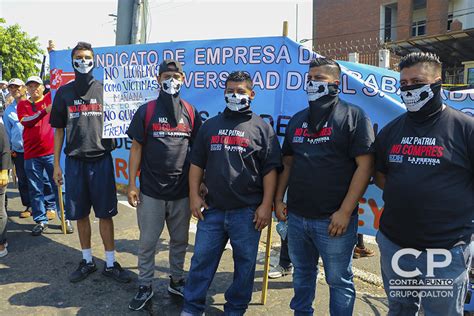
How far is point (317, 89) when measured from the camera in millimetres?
2584

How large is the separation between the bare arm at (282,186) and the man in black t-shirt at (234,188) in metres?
0.06

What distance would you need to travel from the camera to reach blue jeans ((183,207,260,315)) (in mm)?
2859

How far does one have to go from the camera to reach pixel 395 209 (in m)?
2.26

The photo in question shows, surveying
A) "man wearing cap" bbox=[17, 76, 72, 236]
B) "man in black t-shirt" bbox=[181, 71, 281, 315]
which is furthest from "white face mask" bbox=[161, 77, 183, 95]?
"man wearing cap" bbox=[17, 76, 72, 236]

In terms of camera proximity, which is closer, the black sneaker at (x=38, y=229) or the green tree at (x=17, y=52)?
the black sneaker at (x=38, y=229)

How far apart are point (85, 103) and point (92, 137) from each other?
351 millimetres

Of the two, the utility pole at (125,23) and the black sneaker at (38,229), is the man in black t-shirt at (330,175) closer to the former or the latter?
the black sneaker at (38,229)

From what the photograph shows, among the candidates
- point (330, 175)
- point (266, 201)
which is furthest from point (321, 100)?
point (266, 201)

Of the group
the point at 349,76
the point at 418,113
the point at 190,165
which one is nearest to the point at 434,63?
the point at 418,113

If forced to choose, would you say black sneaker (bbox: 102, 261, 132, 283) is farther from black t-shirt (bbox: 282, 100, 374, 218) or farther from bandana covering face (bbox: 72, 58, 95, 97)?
black t-shirt (bbox: 282, 100, 374, 218)

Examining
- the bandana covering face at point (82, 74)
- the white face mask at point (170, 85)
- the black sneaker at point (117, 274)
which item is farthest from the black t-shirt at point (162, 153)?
the black sneaker at point (117, 274)

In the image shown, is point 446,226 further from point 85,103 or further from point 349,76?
point 85,103

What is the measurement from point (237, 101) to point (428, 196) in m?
1.41

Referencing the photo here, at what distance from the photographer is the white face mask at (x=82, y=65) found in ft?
12.2
